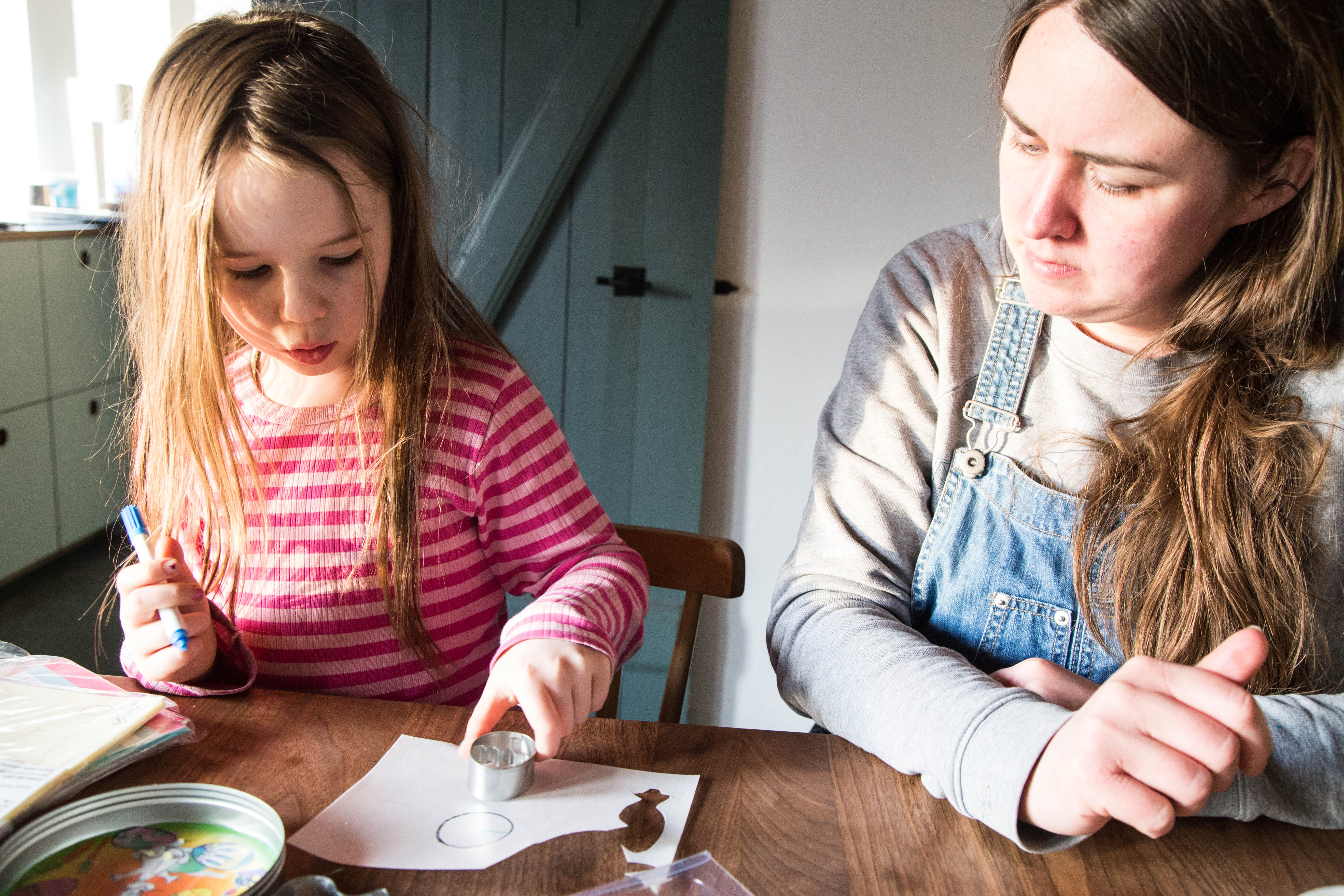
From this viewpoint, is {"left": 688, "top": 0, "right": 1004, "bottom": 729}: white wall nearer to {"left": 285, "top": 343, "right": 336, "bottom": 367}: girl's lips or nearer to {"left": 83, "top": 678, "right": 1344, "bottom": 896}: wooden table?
{"left": 285, "top": 343, "right": 336, "bottom": 367}: girl's lips

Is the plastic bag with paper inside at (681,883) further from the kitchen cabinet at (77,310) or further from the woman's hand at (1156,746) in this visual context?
the kitchen cabinet at (77,310)

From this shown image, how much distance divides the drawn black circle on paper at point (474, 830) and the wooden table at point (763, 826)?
3 cm

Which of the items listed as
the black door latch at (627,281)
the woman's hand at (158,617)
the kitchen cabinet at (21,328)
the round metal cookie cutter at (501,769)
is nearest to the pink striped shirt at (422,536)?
the woman's hand at (158,617)

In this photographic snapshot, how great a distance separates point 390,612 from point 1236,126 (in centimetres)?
92

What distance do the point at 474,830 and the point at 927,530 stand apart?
0.55 metres

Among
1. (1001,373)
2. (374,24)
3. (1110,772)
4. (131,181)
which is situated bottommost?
(1110,772)

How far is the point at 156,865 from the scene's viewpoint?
0.60 m

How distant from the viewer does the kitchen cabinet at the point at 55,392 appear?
2.74 m

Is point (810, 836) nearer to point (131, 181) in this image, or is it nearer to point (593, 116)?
point (131, 181)

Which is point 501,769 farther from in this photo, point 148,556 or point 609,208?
point 609,208

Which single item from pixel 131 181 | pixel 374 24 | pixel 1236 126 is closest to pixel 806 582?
pixel 1236 126

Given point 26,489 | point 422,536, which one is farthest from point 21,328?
point 422,536

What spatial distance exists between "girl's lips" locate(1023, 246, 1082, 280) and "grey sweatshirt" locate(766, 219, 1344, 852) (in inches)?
6.7

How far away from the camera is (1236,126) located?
2.44 ft
